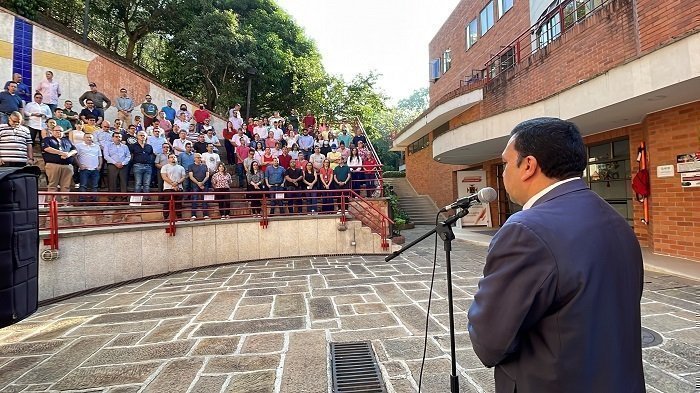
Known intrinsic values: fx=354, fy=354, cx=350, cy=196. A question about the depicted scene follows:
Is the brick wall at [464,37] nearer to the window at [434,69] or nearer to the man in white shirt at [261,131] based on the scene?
the window at [434,69]

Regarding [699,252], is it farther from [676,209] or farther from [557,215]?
[557,215]

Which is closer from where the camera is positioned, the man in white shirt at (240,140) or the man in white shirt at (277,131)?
the man in white shirt at (240,140)

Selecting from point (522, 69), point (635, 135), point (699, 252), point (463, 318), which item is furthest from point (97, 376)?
point (522, 69)

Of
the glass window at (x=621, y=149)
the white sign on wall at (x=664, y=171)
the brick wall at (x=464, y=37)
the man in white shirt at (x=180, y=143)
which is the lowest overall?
the white sign on wall at (x=664, y=171)

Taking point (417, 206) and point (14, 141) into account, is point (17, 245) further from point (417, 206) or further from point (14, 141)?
point (417, 206)

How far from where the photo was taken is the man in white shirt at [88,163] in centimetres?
742

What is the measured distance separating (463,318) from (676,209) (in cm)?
549

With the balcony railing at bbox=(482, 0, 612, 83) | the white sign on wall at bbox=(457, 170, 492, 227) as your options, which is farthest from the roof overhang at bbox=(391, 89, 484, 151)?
the white sign on wall at bbox=(457, 170, 492, 227)

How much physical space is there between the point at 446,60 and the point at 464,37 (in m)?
2.42

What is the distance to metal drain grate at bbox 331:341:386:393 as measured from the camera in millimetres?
2663

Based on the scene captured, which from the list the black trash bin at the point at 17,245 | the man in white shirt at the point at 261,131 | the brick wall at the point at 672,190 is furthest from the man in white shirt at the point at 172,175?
the brick wall at the point at 672,190

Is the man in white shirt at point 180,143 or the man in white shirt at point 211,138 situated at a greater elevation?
the man in white shirt at point 211,138

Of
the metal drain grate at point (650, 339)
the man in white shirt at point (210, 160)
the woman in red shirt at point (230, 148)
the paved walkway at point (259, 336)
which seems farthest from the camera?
the woman in red shirt at point (230, 148)

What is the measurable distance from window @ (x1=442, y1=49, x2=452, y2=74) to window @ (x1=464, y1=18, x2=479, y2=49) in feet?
6.56
